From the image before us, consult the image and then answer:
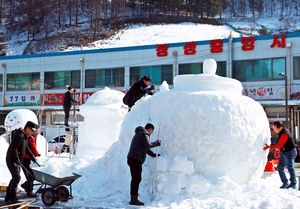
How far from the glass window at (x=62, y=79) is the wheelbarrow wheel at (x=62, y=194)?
24.9 meters

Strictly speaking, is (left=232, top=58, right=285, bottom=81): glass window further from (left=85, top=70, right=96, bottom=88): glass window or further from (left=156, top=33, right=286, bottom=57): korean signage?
(left=85, top=70, right=96, bottom=88): glass window

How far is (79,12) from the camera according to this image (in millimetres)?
72062

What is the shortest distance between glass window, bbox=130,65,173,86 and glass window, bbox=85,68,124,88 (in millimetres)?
977

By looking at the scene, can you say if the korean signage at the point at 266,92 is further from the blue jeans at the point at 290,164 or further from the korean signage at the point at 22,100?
the blue jeans at the point at 290,164

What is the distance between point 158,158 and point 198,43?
21.3 meters

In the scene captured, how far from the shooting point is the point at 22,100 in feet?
114

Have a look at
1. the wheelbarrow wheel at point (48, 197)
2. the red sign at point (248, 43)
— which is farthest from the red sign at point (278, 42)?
the wheelbarrow wheel at point (48, 197)

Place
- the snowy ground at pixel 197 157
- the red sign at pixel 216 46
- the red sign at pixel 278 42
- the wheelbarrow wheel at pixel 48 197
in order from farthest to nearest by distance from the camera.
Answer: the red sign at pixel 216 46
the red sign at pixel 278 42
the wheelbarrow wheel at pixel 48 197
the snowy ground at pixel 197 157

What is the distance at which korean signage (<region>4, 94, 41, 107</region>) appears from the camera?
34.2 metres

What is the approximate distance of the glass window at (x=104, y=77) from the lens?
32094 mm

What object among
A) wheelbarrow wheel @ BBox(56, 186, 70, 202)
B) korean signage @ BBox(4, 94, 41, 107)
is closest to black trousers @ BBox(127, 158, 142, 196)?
wheelbarrow wheel @ BBox(56, 186, 70, 202)

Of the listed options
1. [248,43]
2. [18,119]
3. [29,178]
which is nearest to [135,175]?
[29,178]

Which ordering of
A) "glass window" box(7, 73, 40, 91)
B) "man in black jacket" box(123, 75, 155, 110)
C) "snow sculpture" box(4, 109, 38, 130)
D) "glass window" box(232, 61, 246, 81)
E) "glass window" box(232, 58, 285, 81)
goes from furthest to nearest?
"glass window" box(7, 73, 40, 91) < "glass window" box(232, 61, 246, 81) < "glass window" box(232, 58, 285, 81) < "snow sculpture" box(4, 109, 38, 130) < "man in black jacket" box(123, 75, 155, 110)

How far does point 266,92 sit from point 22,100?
694 inches
